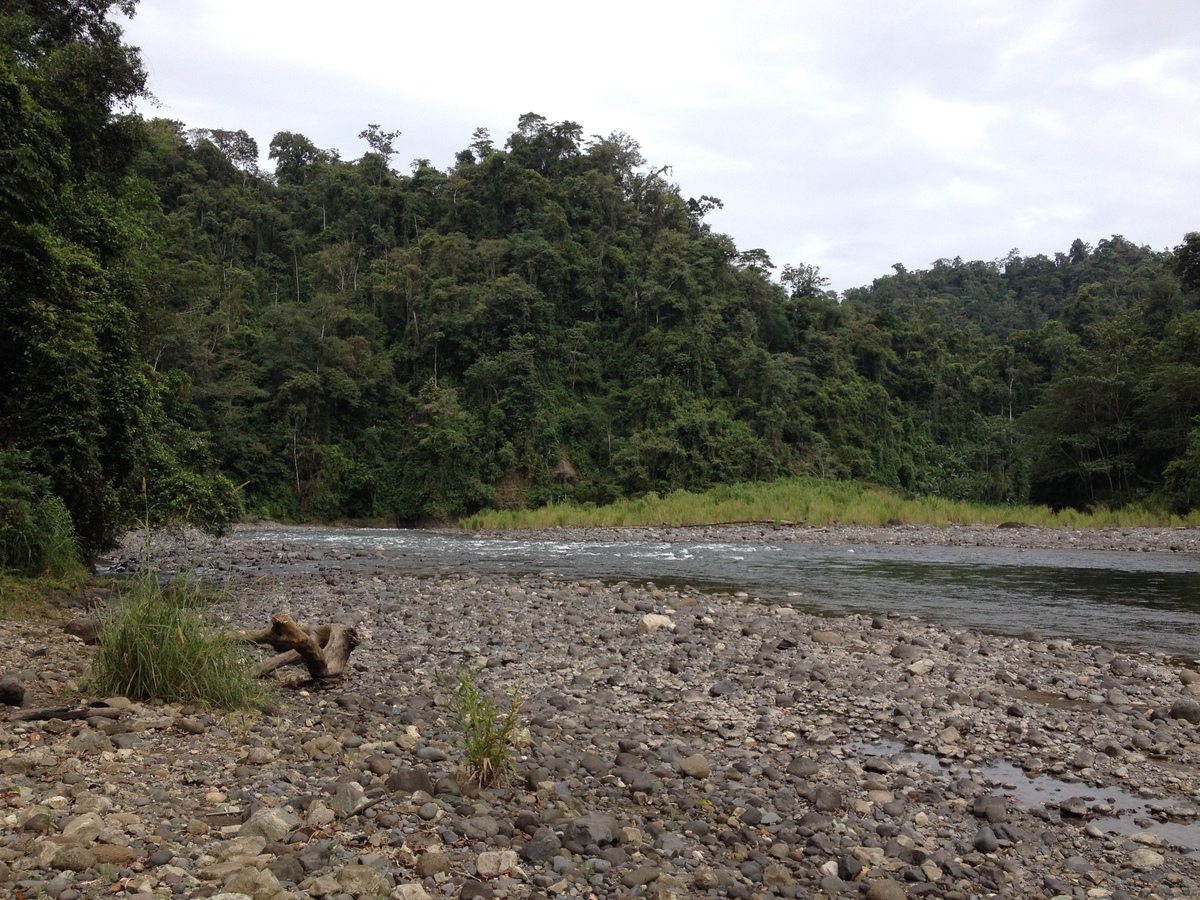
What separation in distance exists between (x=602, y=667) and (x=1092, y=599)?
914 cm

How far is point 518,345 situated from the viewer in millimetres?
42188

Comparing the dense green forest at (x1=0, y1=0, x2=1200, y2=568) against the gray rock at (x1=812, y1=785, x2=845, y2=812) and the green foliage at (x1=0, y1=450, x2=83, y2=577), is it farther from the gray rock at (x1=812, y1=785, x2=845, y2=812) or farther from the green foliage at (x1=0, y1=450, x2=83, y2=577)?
the gray rock at (x1=812, y1=785, x2=845, y2=812)

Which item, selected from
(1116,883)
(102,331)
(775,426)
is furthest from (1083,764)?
(775,426)

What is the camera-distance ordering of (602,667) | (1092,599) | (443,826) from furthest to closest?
(1092,599) → (602,667) → (443,826)

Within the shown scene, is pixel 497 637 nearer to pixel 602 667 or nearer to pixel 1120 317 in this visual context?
pixel 602 667

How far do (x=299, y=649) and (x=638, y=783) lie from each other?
3.01m

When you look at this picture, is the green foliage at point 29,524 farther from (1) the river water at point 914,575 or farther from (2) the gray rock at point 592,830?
(2) the gray rock at point 592,830

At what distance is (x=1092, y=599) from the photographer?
1212cm

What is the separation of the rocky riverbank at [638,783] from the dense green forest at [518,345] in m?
7.73

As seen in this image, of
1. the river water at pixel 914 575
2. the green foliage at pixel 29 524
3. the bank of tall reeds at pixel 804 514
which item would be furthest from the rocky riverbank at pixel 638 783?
the bank of tall reeds at pixel 804 514

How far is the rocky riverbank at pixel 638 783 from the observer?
316 cm

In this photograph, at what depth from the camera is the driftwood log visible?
588cm

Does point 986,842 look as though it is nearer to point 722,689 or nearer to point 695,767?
point 695,767

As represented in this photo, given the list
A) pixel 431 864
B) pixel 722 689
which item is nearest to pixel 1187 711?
pixel 722 689
